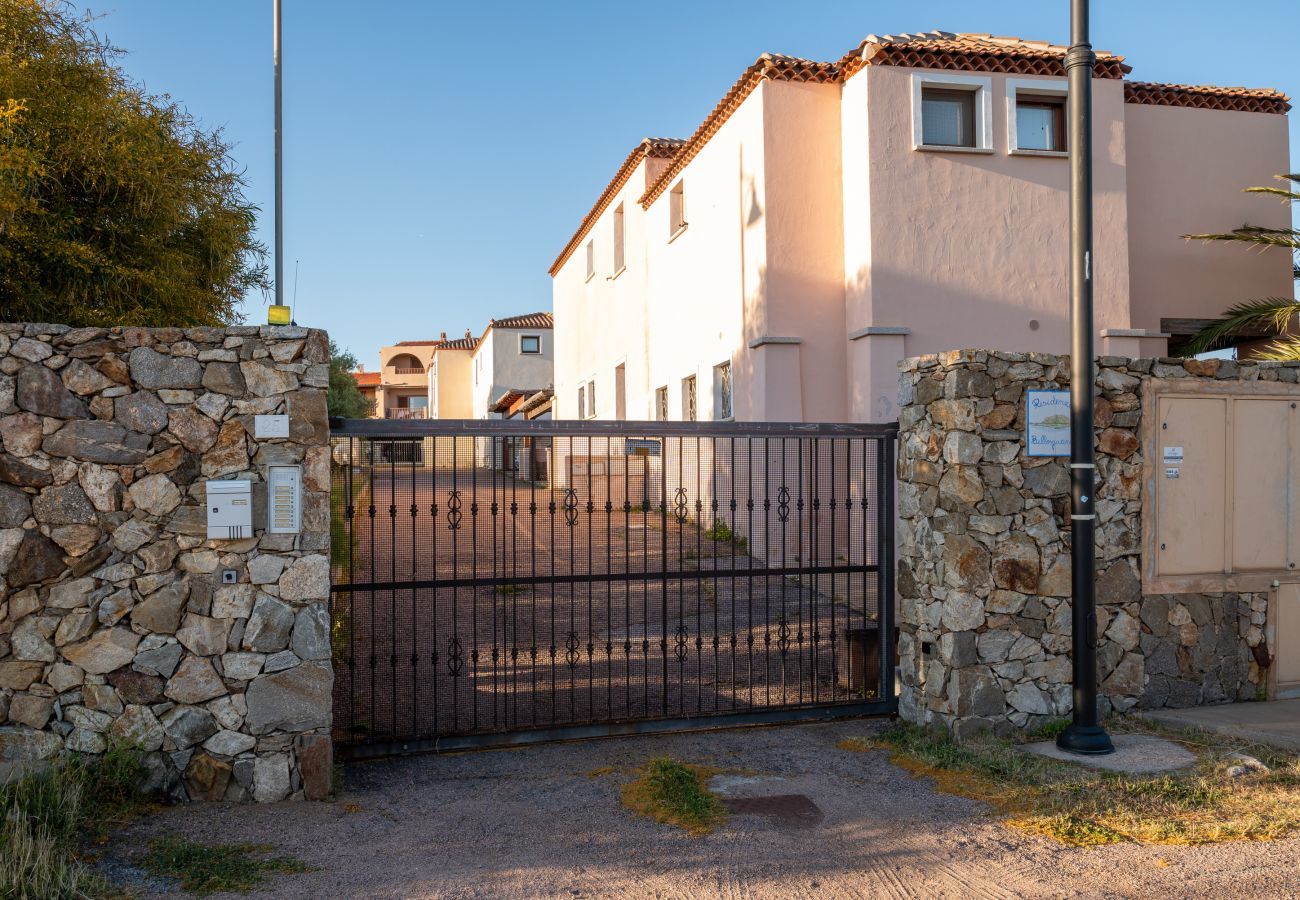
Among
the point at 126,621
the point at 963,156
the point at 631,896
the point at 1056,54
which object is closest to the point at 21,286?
the point at 126,621

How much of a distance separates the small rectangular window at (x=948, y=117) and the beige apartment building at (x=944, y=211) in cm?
2

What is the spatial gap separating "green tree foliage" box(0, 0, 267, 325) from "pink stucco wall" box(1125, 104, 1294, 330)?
11832 millimetres

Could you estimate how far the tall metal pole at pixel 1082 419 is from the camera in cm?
567

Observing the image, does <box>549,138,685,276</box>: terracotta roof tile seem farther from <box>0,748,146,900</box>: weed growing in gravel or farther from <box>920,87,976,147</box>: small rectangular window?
<box>0,748,146,900</box>: weed growing in gravel

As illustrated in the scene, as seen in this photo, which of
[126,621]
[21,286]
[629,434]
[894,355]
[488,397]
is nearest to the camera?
[126,621]

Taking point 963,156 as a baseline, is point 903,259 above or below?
below

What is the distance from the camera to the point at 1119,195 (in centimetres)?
1250

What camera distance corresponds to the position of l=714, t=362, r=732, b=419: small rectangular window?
14178 millimetres

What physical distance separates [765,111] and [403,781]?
9.50 m

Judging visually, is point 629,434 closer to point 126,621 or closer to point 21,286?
point 126,621

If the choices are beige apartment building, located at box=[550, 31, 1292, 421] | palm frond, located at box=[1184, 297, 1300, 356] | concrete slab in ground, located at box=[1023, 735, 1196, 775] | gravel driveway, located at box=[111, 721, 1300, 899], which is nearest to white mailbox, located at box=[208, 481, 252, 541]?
gravel driveway, located at box=[111, 721, 1300, 899]

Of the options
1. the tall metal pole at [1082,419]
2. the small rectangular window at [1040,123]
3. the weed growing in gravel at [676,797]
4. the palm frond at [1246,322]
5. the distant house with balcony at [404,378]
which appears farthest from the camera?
the distant house with balcony at [404,378]

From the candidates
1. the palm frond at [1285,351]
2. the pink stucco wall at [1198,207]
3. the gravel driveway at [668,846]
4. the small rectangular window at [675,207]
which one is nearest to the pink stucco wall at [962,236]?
the pink stucco wall at [1198,207]

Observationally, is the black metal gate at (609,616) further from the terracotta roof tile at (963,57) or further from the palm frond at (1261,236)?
the palm frond at (1261,236)
